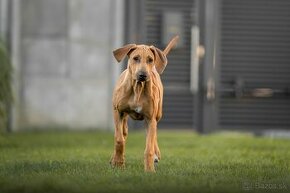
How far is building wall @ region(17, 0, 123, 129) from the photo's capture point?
12508mm

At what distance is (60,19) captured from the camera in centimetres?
1255

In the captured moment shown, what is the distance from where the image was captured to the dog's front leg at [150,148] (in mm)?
6590

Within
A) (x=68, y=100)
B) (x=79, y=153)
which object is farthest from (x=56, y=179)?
(x=68, y=100)

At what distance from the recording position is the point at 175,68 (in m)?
13.2

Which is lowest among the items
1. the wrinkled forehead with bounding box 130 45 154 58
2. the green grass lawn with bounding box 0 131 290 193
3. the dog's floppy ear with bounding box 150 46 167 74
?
the green grass lawn with bounding box 0 131 290 193

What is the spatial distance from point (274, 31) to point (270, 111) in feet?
3.98

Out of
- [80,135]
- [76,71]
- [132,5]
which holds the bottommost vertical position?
[80,135]

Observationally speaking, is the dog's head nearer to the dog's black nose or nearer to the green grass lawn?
the dog's black nose

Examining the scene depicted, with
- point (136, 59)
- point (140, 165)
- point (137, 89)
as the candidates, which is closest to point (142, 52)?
point (136, 59)

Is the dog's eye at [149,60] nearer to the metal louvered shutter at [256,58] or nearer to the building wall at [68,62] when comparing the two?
the building wall at [68,62]

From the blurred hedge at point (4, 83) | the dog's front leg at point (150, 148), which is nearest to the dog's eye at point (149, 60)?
the dog's front leg at point (150, 148)

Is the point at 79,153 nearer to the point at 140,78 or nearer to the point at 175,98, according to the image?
the point at 140,78

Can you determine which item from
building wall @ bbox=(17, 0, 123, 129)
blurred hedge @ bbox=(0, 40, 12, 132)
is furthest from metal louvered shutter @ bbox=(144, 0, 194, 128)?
blurred hedge @ bbox=(0, 40, 12, 132)

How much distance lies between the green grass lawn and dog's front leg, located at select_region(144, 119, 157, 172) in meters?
0.07
